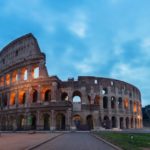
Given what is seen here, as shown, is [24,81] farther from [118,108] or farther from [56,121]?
[118,108]

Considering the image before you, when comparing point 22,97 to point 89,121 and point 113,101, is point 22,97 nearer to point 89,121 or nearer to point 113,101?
point 89,121

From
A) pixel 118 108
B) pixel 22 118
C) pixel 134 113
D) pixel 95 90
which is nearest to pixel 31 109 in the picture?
pixel 22 118

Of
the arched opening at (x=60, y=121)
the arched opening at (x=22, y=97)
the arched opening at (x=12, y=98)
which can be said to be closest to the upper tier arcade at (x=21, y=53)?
the arched opening at (x=22, y=97)

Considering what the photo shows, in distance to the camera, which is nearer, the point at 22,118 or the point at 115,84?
the point at 22,118

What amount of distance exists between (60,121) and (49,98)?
21.0 ft

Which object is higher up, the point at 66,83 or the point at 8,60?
the point at 8,60

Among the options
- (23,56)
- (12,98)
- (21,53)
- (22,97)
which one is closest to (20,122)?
(22,97)

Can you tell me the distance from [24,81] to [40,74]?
458 centimetres

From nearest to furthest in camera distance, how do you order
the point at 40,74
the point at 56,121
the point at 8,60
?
1. the point at 56,121
2. the point at 40,74
3. the point at 8,60

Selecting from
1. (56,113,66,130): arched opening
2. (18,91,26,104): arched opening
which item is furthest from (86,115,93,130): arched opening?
(18,91,26,104): arched opening

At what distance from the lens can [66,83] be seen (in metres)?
53.2

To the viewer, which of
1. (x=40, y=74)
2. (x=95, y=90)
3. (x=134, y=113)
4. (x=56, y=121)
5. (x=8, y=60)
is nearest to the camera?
(x=56, y=121)

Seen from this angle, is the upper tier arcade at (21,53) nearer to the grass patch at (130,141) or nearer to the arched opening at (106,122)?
the arched opening at (106,122)

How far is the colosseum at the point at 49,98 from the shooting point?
1864 inches
